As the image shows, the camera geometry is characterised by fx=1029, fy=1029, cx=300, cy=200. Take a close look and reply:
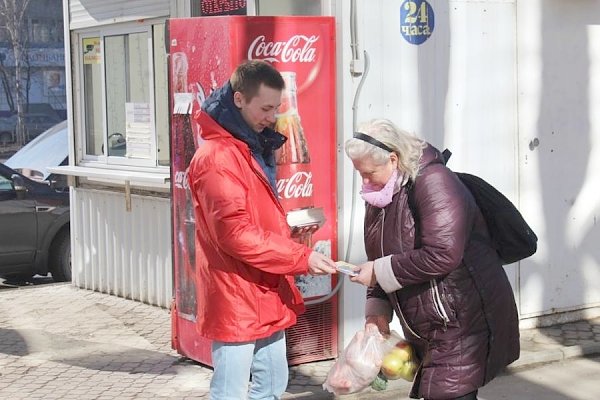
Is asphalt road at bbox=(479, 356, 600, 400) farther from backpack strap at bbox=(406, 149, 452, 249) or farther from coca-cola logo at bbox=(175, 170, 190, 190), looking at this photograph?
backpack strap at bbox=(406, 149, 452, 249)

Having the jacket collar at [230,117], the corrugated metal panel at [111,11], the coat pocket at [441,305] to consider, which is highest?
the corrugated metal panel at [111,11]

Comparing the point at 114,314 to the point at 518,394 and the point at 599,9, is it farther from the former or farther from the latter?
the point at 599,9

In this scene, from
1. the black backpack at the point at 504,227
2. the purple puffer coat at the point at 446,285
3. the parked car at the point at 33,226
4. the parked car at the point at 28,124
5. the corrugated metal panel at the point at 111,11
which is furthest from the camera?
the parked car at the point at 28,124

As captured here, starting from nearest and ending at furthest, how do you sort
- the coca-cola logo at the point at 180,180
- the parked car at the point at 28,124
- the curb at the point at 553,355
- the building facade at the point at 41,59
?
the coca-cola logo at the point at 180,180 → the curb at the point at 553,355 → the parked car at the point at 28,124 → the building facade at the point at 41,59

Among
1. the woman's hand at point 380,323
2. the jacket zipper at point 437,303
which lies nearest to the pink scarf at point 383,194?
the jacket zipper at point 437,303

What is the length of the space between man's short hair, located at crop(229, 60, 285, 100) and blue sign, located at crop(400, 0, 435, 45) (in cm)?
287

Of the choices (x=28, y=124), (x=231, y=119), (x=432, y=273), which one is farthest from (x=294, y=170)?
(x=28, y=124)

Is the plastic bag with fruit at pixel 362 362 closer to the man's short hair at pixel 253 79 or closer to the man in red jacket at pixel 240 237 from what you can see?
the man in red jacket at pixel 240 237

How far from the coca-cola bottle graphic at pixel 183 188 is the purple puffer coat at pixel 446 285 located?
8.78ft

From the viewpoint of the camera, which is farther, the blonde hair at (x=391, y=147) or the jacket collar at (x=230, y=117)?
the jacket collar at (x=230, y=117)

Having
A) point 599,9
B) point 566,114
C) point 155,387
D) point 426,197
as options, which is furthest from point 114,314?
point 426,197

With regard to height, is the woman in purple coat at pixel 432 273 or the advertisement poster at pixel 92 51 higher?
the advertisement poster at pixel 92 51

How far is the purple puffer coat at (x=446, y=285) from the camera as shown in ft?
12.8

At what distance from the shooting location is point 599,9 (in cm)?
781
